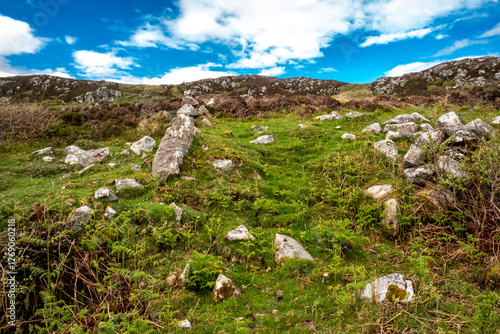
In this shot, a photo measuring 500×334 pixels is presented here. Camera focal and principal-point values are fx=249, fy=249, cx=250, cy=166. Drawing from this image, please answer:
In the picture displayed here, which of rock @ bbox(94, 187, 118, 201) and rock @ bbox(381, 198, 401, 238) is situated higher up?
rock @ bbox(94, 187, 118, 201)

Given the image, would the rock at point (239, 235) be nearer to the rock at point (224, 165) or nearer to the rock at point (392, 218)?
the rock at point (392, 218)

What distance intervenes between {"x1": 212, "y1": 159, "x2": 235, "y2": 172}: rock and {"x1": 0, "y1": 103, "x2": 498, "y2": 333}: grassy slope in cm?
27

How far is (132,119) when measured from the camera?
56.0 ft

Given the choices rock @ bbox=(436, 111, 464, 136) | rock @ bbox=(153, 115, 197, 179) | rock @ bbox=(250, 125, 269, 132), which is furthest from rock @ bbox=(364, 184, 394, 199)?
rock @ bbox=(250, 125, 269, 132)

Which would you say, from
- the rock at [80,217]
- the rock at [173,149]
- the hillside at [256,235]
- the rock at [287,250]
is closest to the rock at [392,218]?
the hillside at [256,235]

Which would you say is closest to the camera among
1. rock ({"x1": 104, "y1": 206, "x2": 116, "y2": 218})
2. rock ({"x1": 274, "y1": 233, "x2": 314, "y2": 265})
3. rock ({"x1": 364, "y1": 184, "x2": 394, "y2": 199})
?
rock ({"x1": 274, "y1": 233, "x2": 314, "y2": 265})

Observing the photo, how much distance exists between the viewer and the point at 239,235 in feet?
19.4

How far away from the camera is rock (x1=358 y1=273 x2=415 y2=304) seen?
388 centimetres

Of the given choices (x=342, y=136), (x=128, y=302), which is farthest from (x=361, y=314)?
(x=342, y=136)

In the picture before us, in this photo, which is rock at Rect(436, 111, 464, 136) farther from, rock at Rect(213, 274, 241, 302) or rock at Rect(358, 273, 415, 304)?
rock at Rect(213, 274, 241, 302)

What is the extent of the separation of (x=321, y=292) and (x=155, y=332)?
2.76 metres

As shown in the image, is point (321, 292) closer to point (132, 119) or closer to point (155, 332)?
point (155, 332)

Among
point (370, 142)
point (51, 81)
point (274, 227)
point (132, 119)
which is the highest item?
point (51, 81)

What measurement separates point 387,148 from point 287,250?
6.88 meters
